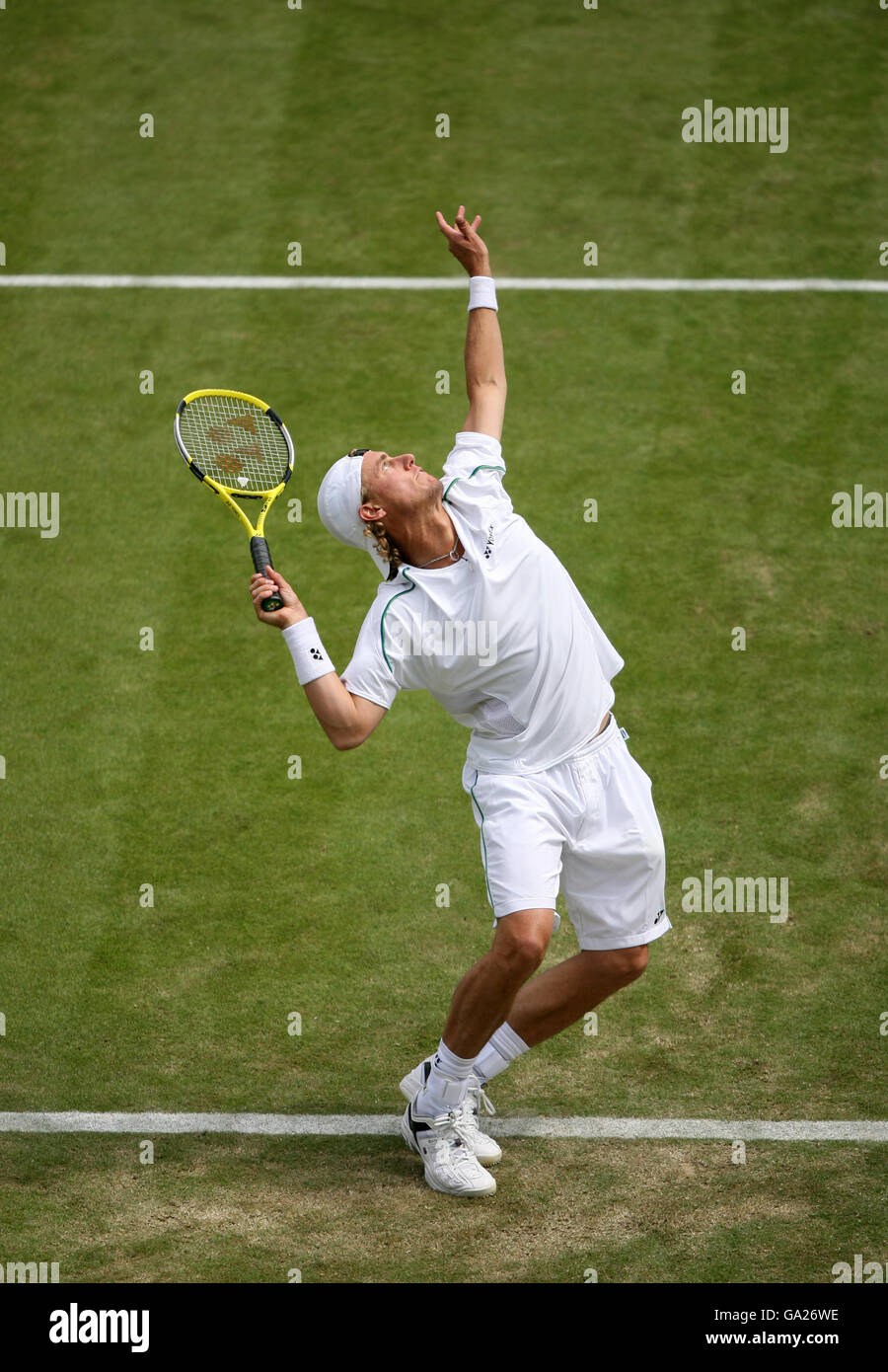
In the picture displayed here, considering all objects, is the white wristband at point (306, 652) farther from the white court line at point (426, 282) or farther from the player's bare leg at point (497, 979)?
the white court line at point (426, 282)

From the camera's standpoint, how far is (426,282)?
9.95 meters

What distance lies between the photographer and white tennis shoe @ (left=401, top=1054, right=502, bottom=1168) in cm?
509

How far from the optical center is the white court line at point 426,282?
9.77 metres

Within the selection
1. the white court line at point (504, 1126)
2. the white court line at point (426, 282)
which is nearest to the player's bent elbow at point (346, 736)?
the white court line at point (504, 1126)

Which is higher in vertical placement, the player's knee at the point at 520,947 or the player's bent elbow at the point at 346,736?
the player's bent elbow at the point at 346,736

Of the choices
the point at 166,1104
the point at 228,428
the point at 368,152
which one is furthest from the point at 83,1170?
the point at 368,152

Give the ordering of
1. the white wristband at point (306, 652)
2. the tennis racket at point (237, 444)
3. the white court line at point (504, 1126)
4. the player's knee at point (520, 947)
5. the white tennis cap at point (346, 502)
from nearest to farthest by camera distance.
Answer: the white wristband at point (306, 652)
the player's knee at point (520, 947)
the white tennis cap at point (346, 502)
the white court line at point (504, 1126)
the tennis racket at point (237, 444)

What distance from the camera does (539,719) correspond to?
16.2 feet

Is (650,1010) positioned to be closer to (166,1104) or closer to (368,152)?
(166,1104)

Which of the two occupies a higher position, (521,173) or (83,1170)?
(521,173)

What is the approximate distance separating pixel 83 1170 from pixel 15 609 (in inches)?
133

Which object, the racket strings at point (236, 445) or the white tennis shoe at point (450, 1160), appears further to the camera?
the racket strings at point (236, 445)

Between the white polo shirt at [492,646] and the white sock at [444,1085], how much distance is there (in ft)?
3.01

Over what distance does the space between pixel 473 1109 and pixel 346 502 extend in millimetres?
2000
